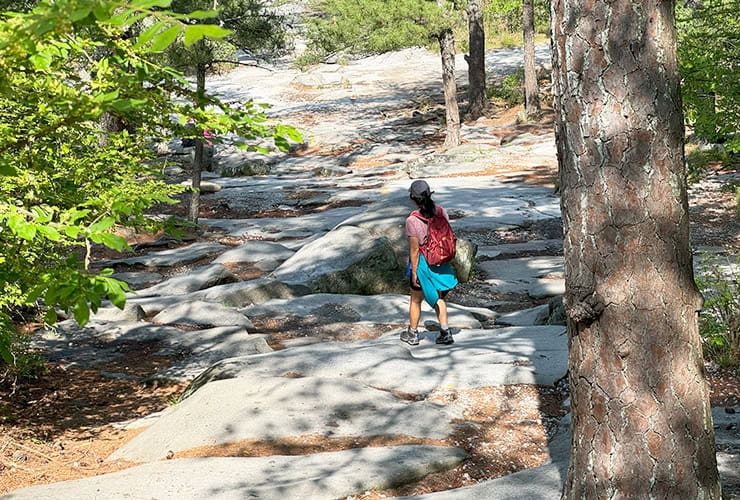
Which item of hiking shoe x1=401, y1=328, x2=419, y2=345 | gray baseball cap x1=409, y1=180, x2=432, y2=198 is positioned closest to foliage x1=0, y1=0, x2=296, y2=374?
gray baseball cap x1=409, y1=180, x2=432, y2=198

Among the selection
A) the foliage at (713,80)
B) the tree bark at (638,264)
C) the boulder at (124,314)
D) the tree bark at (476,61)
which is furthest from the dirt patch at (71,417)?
the tree bark at (476,61)

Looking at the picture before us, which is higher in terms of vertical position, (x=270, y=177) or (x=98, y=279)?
(x=98, y=279)

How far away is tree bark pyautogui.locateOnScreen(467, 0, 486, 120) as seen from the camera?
3111cm

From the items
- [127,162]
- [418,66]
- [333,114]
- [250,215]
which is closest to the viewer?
[127,162]

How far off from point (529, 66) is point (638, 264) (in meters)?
27.3

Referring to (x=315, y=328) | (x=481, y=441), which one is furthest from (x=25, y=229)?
(x=315, y=328)

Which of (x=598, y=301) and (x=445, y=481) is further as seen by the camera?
(x=445, y=481)

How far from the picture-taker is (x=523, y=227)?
16.3m

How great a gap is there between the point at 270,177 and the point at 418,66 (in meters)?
21.5

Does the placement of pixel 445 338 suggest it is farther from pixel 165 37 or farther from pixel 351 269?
pixel 165 37

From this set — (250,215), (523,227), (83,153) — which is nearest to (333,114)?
(250,215)

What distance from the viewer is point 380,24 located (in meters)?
23.6

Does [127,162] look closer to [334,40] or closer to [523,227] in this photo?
[523,227]

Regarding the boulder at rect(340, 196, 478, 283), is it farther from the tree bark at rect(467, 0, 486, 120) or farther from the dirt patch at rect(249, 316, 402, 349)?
the tree bark at rect(467, 0, 486, 120)
